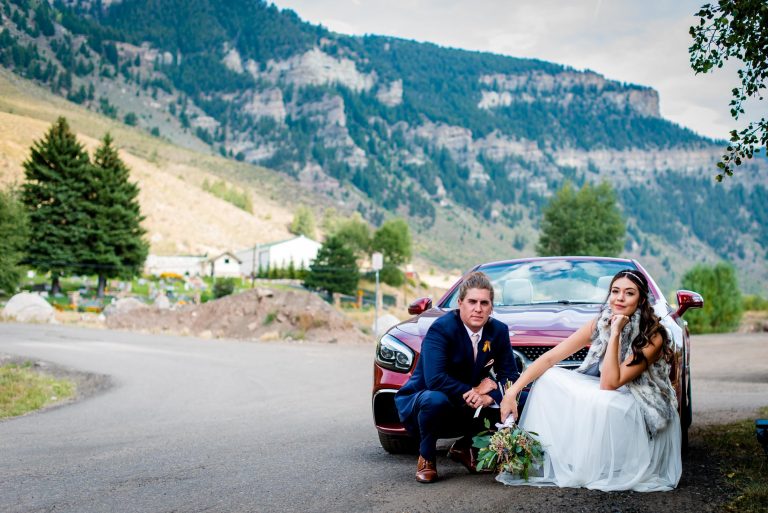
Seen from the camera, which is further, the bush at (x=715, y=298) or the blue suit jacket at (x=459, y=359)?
the bush at (x=715, y=298)

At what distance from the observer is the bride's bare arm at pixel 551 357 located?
17.3ft

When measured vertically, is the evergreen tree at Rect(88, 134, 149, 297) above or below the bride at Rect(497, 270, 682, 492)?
above

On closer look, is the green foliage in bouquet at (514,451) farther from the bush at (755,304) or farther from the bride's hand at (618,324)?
the bush at (755,304)

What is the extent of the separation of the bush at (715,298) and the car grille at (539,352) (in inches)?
2529

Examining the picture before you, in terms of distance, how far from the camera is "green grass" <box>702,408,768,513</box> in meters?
4.67

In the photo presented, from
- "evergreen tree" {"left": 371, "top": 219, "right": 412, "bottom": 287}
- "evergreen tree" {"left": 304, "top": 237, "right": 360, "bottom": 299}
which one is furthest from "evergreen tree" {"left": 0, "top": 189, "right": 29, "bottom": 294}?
"evergreen tree" {"left": 371, "top": 219, "right": 412, "bottom": 287}

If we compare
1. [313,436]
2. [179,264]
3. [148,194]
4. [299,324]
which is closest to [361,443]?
[313,436]

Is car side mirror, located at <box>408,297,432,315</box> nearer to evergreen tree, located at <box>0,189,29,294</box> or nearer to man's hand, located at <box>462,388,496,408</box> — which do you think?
man's hand, located at <box>462,388,496,408</box>

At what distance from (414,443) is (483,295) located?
2032mm

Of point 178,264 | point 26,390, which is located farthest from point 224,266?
point 26,390

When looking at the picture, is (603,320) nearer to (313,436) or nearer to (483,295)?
(483,295)

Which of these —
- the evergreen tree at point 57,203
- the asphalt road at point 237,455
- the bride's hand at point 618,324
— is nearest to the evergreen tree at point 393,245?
the evergreen tree at point 57,203

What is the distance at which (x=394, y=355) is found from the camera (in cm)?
624

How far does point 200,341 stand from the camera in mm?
29172
